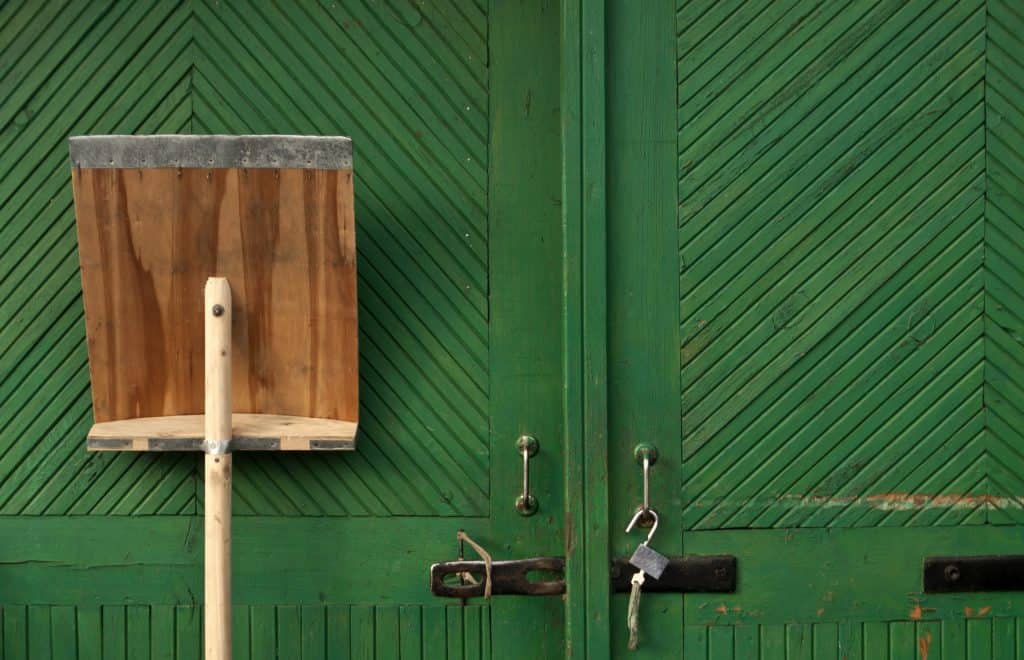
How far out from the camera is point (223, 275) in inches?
86.6

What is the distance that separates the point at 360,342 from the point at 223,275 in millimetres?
332

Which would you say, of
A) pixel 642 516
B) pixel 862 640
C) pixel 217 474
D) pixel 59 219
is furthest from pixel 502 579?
pixel 59 219

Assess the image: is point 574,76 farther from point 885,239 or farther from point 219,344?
point 219,344

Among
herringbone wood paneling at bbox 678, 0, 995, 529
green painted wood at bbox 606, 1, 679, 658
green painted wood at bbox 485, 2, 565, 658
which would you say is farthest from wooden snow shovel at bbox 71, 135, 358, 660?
herringbone wood paneling at bbox 678, 0, 995, 529

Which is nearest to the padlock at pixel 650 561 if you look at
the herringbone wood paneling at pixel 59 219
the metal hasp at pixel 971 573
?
the metal hasp at pixel 971 573

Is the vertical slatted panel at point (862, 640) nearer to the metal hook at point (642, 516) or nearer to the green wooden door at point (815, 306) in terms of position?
the green wooden door at point (815, 306)

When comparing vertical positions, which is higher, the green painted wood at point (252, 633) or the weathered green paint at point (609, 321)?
the weathered green paint at point (609, 321)

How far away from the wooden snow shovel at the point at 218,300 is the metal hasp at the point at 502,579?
1.32 ft

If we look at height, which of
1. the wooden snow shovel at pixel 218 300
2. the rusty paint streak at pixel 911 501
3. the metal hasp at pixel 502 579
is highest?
the wooden snow shovel at pixel 218 300

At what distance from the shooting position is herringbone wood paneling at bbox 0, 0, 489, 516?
2336 millimetres

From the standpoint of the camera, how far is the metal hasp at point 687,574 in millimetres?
2330

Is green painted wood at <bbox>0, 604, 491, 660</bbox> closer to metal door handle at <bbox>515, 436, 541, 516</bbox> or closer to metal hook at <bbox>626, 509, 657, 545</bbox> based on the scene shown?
metal door handle at <bbox>515, 436, 541, 516</bbox>

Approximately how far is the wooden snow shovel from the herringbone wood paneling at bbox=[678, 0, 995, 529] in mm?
743

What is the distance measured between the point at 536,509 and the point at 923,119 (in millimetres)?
1164
